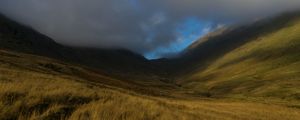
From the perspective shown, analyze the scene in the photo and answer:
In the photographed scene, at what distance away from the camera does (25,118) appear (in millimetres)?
8867

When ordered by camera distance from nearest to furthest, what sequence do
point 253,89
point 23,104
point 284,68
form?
point 23,104
point 253,89
point 284,68

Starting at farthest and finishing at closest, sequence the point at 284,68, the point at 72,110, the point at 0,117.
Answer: the point at 284,68
the point at 72,110
the point at 0,117

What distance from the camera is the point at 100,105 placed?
36.8 feet

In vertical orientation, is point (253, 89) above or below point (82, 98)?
above

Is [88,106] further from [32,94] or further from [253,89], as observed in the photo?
[253,89]

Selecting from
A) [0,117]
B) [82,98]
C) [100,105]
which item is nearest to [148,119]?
[100,105]

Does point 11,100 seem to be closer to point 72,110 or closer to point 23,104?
point 23,104

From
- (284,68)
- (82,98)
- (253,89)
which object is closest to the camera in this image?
(82,98)

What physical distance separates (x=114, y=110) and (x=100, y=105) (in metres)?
0.56

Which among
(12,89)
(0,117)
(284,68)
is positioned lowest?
(0,117)

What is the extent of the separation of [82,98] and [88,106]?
2.01 meters

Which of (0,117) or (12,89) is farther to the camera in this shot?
(12,89)

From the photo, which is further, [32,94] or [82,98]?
[82,98]

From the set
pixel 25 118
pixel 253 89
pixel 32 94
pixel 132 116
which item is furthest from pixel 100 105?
pixel 253 89
